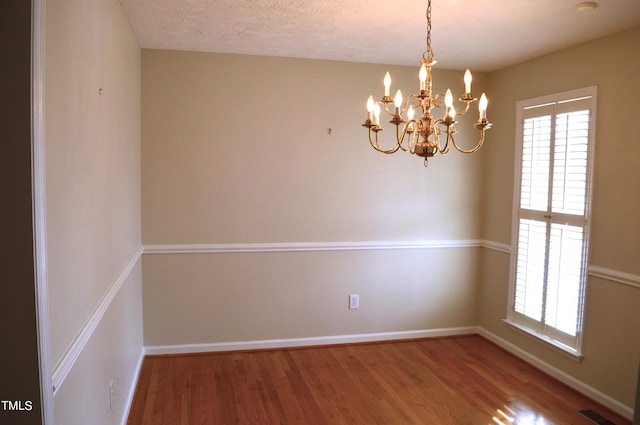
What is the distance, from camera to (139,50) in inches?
137

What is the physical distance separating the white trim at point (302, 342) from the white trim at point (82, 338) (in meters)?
1.33

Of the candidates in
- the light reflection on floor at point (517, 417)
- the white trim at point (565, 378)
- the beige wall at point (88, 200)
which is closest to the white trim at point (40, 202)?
the beige wall at point (88, 200)

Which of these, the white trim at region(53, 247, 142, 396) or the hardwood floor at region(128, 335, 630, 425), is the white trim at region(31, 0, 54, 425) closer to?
the white trim at region(53, 247, 142, 396)

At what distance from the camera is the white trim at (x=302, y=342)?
3746mm

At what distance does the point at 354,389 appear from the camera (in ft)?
10.5

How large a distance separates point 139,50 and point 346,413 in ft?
10.1

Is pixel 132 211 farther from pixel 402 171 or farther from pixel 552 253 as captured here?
pixel 552 253

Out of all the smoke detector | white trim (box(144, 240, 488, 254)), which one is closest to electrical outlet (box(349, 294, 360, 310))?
white trim (box(144, 240, 488, 254))

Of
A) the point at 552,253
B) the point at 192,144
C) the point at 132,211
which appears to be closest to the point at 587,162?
the point at 552,253

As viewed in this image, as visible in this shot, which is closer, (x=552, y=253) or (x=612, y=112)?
(x=612, y=112)

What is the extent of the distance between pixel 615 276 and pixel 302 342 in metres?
2.47

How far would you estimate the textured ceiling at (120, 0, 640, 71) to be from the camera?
2.56 metres

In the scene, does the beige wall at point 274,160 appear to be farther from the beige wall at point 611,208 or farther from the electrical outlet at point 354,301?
the beige wall at point 611,208

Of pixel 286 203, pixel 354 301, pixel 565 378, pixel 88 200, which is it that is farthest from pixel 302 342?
pixel 88 200
